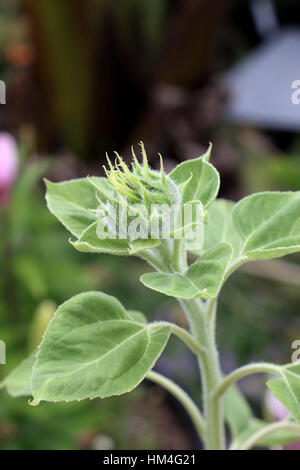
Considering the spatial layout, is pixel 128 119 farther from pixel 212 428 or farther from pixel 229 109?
pixel 212 428

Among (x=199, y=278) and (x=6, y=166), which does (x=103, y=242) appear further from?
(x=6, y=166)

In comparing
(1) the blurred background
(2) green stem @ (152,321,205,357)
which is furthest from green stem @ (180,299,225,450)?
(1) the blurred background

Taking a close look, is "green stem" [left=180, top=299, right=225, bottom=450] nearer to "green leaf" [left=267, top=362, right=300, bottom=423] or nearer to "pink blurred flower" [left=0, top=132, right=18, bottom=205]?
"green leaf" [left=267, top=362, right=300, bottom=423]

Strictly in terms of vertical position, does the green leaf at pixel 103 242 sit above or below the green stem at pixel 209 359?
above

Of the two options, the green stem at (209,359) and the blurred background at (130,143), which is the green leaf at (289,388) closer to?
the green stem at (209,359)

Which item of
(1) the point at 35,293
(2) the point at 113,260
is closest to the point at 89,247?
(1) the point at 35,293

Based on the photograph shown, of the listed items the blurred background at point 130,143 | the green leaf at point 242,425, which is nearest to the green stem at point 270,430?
the green leaf at point 242,425
